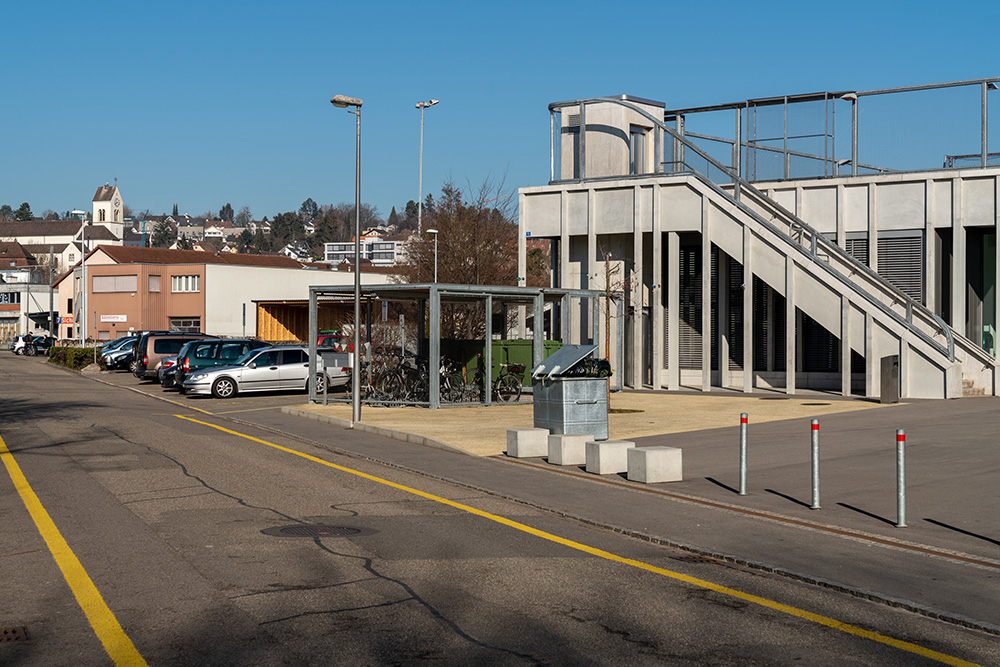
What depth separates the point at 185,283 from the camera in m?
79.5

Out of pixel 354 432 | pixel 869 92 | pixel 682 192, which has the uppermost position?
pixel 869 92

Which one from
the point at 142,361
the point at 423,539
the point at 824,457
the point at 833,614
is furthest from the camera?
the point at 142,361

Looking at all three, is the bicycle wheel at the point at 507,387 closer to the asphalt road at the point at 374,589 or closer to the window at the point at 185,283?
the asphalt road at the point at 374,589

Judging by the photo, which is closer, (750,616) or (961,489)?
(750,616)

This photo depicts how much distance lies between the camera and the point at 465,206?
53062mm

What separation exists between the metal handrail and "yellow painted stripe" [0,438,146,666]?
68.0ft

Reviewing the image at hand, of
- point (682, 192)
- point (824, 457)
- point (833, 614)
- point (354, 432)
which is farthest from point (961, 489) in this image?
point (682, 192)

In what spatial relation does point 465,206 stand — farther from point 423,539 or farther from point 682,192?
point 423,539

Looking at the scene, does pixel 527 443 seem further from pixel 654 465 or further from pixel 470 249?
pixel 470 249

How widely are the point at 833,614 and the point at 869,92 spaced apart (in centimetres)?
2607

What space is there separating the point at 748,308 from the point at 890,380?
5.71 meters

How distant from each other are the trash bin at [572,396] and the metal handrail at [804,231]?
42.1 ft

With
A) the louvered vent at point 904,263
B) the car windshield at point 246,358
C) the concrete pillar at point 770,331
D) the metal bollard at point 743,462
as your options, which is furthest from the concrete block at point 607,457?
the car windshield at point 246,358

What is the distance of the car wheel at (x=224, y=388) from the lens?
31.5 metres
